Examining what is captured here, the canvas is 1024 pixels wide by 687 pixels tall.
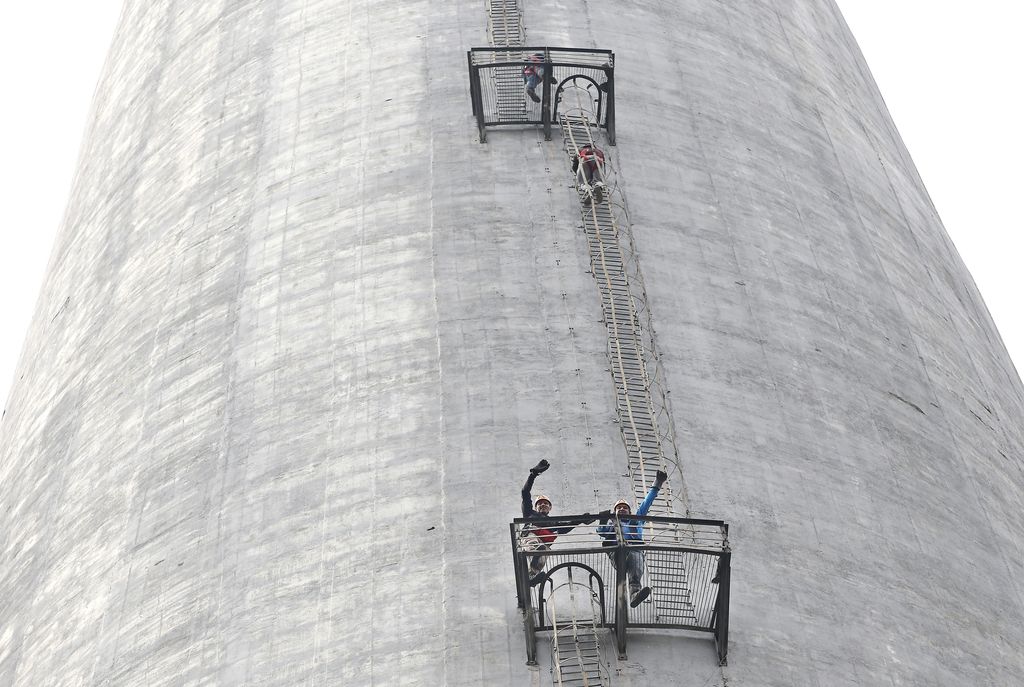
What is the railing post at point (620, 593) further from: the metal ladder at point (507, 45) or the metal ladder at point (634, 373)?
the metal ladder at point (507, 45)

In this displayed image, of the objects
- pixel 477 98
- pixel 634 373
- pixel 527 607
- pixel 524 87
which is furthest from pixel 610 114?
pixel 527 607

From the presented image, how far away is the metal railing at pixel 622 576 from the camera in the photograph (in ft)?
75.7

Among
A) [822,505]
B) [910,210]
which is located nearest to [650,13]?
[910,210]

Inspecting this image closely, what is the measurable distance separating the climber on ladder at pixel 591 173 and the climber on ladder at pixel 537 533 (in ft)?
29.9

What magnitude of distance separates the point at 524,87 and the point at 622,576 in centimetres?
1446

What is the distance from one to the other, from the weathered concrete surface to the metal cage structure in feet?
2.24

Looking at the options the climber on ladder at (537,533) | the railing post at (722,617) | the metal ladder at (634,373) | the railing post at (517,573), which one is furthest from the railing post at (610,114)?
the railing post at (722,617)

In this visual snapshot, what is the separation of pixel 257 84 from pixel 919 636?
2063 cm

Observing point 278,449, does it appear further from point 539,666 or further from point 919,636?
point 919,636

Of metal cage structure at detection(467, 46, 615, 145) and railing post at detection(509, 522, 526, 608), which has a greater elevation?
metal cage structure at detection(467, 46, 615, 145)

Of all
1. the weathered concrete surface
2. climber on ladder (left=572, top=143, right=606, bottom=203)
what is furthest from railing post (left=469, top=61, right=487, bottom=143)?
climber on ladder (left=572, top=143, right=606, bottom=203)

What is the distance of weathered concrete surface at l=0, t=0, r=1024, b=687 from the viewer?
24.9 m

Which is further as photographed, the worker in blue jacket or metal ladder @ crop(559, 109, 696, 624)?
metal ladder @ crop(559, 109, 696, 624)

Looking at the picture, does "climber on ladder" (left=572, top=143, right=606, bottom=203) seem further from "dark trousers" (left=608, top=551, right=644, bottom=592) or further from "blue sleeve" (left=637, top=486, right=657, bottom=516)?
"dark trousers" (left=608, top=551, right=644, bottom=592)
